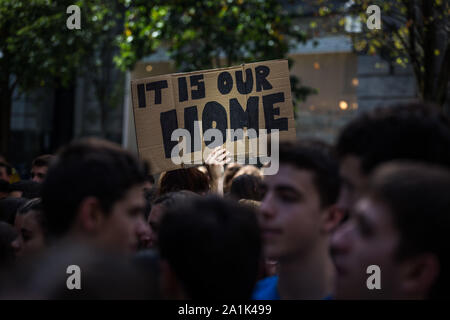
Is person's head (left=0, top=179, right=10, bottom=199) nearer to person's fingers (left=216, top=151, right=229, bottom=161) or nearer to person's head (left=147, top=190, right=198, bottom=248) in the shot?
person's fingers (left=216, top=151, right=229, bottom=161)

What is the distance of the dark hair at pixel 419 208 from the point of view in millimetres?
1546

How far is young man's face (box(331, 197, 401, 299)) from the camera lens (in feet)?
5.27

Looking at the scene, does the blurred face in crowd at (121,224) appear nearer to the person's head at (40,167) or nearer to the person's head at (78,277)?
the person's head at (78,277)

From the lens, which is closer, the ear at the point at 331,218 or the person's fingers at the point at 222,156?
the ear at the point at 331,218

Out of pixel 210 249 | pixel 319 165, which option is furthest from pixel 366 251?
pixel 319 165

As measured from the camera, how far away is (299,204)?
7.50 feet

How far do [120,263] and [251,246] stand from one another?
0.51 metres

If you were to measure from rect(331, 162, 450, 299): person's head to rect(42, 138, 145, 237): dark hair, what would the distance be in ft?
2.60

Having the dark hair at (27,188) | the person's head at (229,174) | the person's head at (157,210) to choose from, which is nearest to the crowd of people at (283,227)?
the person's head at (157,210)

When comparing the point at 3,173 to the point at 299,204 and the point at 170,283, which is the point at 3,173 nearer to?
the point at 299,204

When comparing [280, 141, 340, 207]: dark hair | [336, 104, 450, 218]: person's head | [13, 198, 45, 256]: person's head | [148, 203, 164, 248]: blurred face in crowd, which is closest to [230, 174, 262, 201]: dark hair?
[148, 203, 164, 248]: blurred face in crowd

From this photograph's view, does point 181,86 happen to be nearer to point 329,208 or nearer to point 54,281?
point 329,208

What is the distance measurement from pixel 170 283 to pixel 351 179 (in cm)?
72
